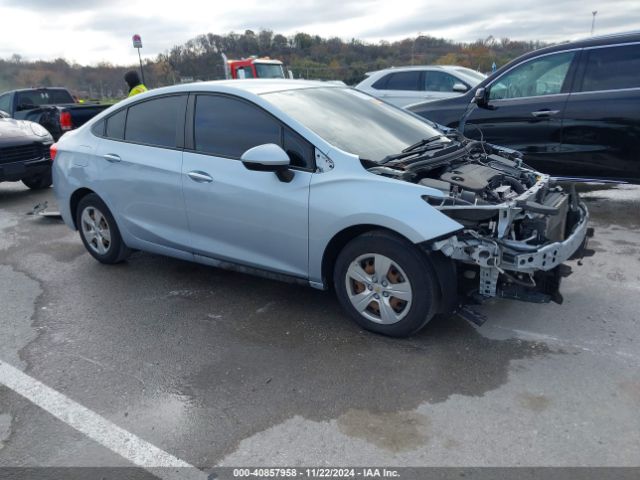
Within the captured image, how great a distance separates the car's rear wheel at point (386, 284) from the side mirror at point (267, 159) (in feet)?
2.28

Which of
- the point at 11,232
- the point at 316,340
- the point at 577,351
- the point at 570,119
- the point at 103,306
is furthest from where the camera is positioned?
the point at 11,232

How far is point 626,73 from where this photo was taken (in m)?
5.68

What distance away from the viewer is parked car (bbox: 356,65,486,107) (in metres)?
10.8

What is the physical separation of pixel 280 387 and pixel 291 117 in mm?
1858

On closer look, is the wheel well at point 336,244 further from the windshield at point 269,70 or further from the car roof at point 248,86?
the windshield at point 269,70

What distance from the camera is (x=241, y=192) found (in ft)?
12.6

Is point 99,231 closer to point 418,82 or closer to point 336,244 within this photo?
point 336,244

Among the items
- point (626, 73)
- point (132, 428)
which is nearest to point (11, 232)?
point (132, 428)

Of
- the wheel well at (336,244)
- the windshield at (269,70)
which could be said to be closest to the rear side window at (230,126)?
the wheel well at (336,244)

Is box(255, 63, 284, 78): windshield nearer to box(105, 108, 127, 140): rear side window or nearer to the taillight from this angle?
the taillight

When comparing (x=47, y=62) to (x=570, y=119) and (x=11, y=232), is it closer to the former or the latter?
(x=11, y=232)

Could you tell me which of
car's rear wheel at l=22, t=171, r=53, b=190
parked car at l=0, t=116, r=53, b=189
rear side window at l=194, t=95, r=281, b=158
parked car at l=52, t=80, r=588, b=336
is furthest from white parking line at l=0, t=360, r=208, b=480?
car's rear wheel at l=22, t=171, r=53, b=190

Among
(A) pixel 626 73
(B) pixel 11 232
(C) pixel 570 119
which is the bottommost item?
(B) pixel 11 232

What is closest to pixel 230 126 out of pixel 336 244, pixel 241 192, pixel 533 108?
pixel 241 192
